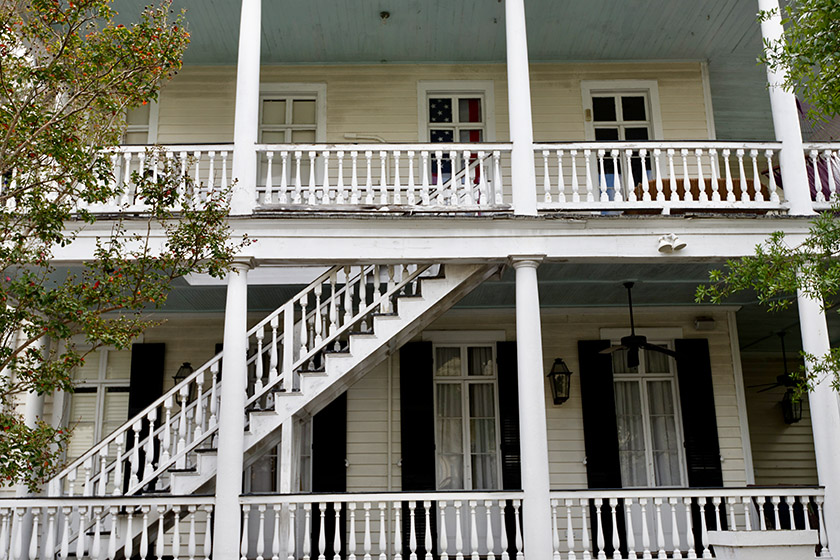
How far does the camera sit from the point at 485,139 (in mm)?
10734

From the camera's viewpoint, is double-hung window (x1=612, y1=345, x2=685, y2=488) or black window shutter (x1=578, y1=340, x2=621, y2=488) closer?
black window shutter (x1=578, y1=340, x2=621, y2=488)

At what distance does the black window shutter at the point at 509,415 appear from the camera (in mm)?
9883

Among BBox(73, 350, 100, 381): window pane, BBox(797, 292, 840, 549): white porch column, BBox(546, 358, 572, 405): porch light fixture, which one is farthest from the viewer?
BBox(73, 350, 100, 381): window pane

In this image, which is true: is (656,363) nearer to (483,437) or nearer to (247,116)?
(483,437)

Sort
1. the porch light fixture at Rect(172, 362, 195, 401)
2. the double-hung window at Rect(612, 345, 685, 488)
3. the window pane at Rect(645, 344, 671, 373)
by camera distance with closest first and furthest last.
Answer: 1. the porch light fixture at Rect(172, 362, 195, 401)
2. the double-hung window at Rect(612, 345, 685, 488)
3. the window pane at Rect(645, 344, 671, 373)

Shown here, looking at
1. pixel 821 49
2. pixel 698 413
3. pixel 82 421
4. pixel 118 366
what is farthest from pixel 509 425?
pixel 821 49

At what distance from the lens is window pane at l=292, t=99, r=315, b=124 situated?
35.7 feet

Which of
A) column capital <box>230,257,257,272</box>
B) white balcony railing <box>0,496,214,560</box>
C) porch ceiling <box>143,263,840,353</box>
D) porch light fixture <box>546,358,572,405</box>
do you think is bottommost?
white balcony railing <box>0,496,214,560</box>

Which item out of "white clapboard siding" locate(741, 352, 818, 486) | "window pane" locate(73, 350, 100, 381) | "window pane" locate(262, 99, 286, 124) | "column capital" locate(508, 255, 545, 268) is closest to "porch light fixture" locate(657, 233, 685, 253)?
"column capital" locate(508, 255, 545, 268)

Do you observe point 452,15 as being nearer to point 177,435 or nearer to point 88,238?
point 88,238

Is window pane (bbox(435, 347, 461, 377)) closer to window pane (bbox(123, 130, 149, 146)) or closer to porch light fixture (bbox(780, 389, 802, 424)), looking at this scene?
window pane (bbox(123, 130, 149, 146))

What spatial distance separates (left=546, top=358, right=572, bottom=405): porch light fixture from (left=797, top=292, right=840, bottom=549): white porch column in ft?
10.7

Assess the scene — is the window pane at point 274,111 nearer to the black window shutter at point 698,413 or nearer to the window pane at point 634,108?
the window pane at point 634,108

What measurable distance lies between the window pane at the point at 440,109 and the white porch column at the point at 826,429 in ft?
17.4
